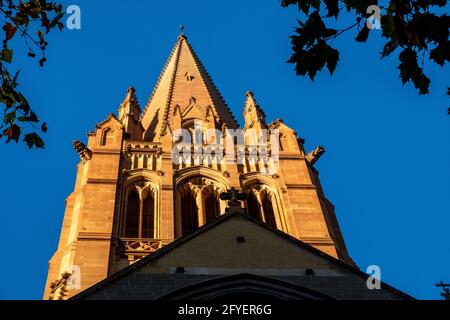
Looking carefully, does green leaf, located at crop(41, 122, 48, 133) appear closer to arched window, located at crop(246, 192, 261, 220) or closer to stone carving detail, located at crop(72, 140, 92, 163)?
arched window, located at crop(246, 192, 261, 220)

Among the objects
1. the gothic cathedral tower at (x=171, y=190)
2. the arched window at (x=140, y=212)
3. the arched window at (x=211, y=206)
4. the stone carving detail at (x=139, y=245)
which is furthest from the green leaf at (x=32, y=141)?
the arched window at (x=211, y=206)

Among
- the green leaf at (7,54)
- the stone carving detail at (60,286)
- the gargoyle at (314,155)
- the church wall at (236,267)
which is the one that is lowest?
the church wall at (236,267)

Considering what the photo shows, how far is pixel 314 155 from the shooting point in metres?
28.9

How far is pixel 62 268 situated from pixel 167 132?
9400 millimetres

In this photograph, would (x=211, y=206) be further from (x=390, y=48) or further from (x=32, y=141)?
(x=390, y=48)

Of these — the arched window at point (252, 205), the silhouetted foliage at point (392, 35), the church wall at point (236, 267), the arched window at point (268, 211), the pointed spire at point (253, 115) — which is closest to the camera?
the silhouetted foliage at point (392, 35)

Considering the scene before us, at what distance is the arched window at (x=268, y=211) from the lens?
79.9 ft

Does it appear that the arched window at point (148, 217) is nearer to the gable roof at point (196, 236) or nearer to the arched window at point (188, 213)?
→ the arched window at point (188, 213)

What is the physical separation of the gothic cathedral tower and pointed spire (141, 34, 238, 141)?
882 mm

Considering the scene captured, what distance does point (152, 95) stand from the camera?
40.9 metres

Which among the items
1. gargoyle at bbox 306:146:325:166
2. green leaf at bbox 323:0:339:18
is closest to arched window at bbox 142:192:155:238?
gargoyle at bbox 306:146:325:166

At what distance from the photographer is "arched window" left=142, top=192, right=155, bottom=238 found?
2296 cm

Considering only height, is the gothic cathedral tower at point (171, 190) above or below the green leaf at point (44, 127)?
above

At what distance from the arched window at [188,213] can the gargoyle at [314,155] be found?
5.92m
